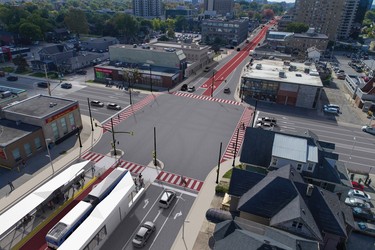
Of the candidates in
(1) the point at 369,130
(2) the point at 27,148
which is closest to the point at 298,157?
(1) the point at 369,130

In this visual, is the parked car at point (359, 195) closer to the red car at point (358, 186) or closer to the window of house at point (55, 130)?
the red car at point (358, 186)

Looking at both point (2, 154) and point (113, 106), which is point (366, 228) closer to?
point (2, 154)

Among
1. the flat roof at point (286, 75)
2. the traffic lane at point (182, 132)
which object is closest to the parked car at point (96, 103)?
the traffic lane at point (182, 132)

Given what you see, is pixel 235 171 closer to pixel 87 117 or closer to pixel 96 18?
pixel 87 117

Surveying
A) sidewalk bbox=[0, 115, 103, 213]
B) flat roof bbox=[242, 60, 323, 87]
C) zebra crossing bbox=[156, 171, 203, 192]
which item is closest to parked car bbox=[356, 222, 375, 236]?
zebra crossing bbox=[156, 171, 203, 192]

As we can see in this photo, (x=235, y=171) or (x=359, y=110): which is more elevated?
(x=235, y=171)

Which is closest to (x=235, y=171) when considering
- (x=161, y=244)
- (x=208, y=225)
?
(x=208, y=225)
